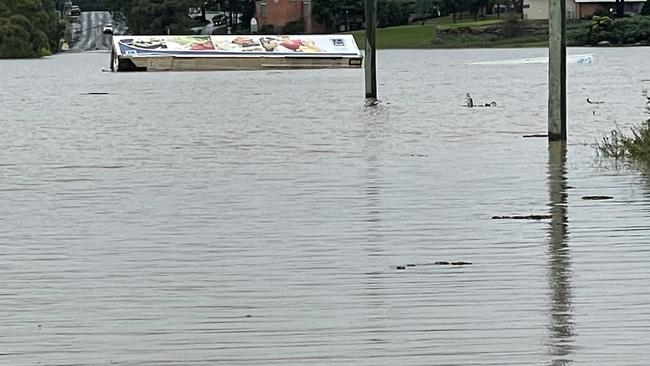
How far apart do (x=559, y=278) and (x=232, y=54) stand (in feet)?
256

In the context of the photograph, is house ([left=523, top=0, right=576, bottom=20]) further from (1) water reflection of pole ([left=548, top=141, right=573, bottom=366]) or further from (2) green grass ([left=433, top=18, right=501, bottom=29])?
(1) water reflection of pole ([left=548, top=141, right=573, bottom=366])

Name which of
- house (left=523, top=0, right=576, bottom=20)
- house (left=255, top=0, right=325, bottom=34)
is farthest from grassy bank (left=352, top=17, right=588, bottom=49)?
house (left=255, top=0, right=325, bottom=34)

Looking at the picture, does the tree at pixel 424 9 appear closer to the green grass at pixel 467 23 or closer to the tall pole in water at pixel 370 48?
the green grass at pixel 467 23

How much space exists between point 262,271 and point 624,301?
2785 millimetres

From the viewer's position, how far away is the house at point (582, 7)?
144688 millimetres

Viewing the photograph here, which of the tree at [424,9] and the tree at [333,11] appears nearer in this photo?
the tree at [333,11]

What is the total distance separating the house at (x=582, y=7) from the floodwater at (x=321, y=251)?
387 feet

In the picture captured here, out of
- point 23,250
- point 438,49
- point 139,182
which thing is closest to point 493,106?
point 139,182

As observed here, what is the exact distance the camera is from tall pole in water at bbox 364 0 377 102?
4059cm

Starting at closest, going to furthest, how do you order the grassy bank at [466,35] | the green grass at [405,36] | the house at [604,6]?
the grassy bank at [466,35], the house at [604,6], the green grass at [405,36]

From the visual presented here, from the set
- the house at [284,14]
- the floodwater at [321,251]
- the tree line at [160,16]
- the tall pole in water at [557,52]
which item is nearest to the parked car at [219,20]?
the tree line at [160,16]

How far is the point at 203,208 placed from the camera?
52.4 feet

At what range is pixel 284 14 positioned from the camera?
155875 millimetres

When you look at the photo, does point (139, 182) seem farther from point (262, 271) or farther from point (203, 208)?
point (262, 271)
